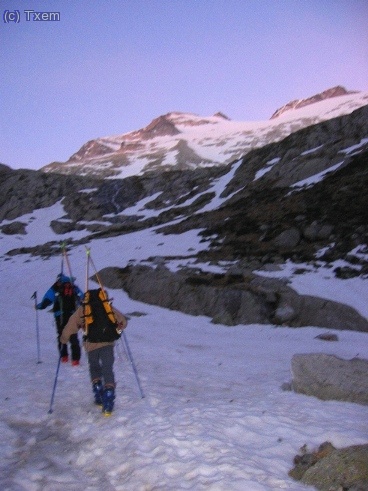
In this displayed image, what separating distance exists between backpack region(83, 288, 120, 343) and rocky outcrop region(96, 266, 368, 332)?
12950 millimetres

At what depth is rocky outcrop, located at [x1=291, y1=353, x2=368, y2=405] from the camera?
7.91 meters

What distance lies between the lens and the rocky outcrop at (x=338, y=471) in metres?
4.55

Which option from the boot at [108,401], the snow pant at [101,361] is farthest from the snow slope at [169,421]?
the snow pant at [101,361]

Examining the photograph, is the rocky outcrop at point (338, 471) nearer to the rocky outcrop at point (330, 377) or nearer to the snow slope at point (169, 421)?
the snow slope at point (169, 421)

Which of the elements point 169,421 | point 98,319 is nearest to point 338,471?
point 169,421

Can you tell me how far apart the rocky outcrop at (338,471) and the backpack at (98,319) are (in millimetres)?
3928

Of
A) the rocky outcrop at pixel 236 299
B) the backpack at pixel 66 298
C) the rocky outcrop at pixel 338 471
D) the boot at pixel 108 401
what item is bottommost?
the rocky outcrop at pixel 236 299

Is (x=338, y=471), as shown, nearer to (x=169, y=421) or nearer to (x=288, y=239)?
(x=169, y=421)

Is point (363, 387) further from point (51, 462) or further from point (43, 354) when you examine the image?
point (43, 354)

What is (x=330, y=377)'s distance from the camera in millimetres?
8234

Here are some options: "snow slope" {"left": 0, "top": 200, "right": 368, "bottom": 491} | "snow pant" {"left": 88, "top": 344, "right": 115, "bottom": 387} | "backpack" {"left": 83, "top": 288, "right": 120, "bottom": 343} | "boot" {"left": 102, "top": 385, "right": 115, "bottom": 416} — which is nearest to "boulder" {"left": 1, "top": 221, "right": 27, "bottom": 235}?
"snow slope" {"left": 0, "top": 200, "right": 368, "bottom": 491}

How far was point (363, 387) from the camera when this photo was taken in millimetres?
7902

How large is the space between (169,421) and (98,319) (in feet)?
7.55

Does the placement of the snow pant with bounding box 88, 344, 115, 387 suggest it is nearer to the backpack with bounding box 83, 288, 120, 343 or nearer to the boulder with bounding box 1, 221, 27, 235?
the backpack with bounding box 83, 288, 120, 343
